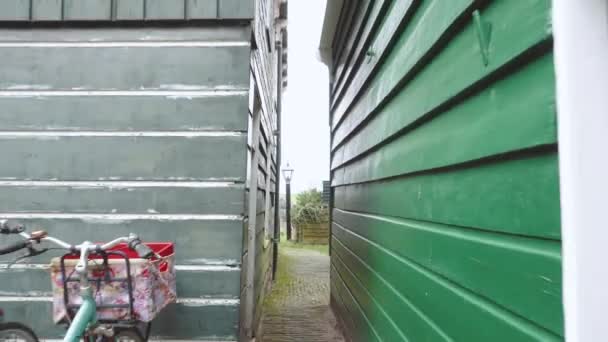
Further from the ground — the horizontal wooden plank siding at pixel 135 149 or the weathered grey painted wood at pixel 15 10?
the weathered grey painted wood at pixel 15 10

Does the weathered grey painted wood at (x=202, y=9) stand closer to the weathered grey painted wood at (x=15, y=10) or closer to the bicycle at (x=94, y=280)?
the weathered grey painted wood at (x=15, y=10)

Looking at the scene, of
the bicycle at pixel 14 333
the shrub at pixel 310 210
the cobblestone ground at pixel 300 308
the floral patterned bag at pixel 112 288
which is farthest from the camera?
the shrub at pixel 310 210

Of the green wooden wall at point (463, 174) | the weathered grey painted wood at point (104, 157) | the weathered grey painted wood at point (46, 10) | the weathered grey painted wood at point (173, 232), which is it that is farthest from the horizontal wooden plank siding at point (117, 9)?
the weathered grey painted wood at point (173, 232)

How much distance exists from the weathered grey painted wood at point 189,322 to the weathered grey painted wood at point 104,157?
0.76 metres

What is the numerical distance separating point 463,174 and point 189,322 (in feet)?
6.10

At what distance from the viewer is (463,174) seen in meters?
1.35

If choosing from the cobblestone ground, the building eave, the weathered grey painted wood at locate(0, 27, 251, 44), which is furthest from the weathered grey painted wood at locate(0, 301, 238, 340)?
the building eave

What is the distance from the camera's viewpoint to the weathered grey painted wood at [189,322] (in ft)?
8.38

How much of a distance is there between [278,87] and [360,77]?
6360mm

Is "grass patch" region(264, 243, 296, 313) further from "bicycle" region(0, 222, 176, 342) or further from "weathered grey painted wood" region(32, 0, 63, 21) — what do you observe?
"weathered grey painted wood" region(32, 0, 63, 21)

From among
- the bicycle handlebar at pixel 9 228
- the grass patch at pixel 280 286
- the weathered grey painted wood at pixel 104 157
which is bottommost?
the grass patch at pixel 280 286

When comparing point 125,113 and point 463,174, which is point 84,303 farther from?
Answer: point 463,174

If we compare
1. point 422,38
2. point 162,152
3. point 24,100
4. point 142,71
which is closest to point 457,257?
point 422,38

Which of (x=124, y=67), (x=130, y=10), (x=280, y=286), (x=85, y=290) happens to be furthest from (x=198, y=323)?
(x=280, y=286)
